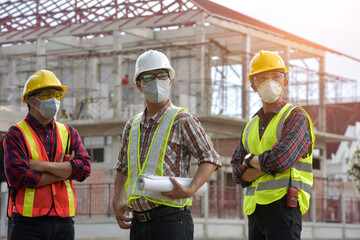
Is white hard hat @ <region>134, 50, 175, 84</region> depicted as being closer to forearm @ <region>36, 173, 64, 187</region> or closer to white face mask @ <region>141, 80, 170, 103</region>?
white face mask @ <region>141, 80, 170, 103</region>

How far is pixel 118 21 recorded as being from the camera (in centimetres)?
2898

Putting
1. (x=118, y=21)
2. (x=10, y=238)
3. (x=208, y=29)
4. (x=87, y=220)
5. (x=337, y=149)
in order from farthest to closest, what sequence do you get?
(x=337, y=149)
(x=208, y=29)
(x=118, y=21)
(x=87, y=220)
(x=10, y=238)

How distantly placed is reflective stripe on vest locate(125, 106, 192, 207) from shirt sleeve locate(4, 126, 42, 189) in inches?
30.2

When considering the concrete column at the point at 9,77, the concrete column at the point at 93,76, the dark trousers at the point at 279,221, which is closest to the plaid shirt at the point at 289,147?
the dark trousers at the point at 279,221

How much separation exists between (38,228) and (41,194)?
0.86 ft

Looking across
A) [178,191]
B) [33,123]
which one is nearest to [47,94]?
[33,123]

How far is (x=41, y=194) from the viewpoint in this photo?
19.3ft

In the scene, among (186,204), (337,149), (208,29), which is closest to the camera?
(186,204)

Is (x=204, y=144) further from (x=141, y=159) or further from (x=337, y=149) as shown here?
(x=337, y=149)

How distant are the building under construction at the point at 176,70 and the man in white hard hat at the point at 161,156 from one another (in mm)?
16496

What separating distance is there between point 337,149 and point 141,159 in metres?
49.1

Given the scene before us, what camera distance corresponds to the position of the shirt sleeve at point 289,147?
5.51m

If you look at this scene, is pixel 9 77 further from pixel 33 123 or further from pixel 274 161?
pixel 274 161

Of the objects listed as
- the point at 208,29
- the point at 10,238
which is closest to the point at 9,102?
the point at 208,29
